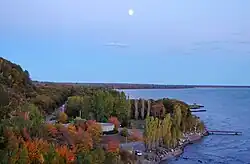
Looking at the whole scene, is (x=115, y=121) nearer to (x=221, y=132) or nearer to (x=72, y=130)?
(x=72, y=130)

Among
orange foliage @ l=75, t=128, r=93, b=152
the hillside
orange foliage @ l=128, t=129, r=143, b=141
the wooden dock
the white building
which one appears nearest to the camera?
orange foliage @ l=75, t=128, r=93, b=152

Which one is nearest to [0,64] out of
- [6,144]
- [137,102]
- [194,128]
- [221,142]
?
[137,102]

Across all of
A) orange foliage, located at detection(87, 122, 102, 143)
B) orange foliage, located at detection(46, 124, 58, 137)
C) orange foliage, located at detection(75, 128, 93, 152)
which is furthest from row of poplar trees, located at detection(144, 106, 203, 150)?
orange foliage, located at detection(46, 124, 58, 137)

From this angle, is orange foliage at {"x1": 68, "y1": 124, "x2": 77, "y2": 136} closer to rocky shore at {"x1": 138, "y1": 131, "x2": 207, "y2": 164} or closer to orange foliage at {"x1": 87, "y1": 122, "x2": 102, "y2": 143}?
orange foliage at {"x1": 87, "y1": 122, "x2": 102, "y2": 143}

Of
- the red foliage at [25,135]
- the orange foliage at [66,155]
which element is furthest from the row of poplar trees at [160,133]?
the orange foliage at [66,155]

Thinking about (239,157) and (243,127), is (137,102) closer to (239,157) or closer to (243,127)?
(243,127)

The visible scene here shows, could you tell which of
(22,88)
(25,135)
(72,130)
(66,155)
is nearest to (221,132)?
(72,130)

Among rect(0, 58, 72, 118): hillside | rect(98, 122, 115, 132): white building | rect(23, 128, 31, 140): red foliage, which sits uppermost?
rect(0, 58, 72, 118): hillside

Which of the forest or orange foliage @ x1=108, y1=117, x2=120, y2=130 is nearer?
the forest
